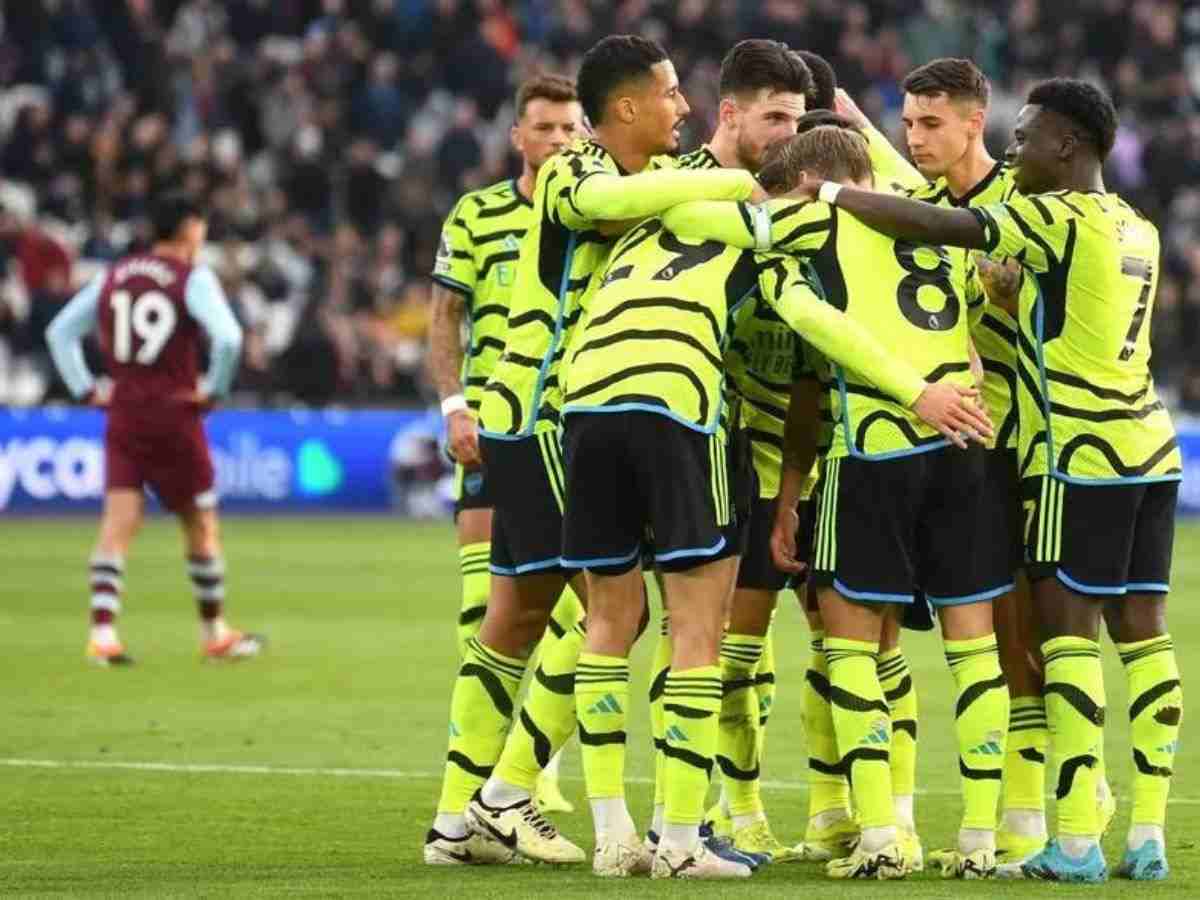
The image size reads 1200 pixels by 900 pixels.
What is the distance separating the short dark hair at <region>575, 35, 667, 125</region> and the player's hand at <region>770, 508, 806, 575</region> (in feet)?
4.13

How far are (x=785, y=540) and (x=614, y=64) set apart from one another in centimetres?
145

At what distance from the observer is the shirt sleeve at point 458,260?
9.48 m

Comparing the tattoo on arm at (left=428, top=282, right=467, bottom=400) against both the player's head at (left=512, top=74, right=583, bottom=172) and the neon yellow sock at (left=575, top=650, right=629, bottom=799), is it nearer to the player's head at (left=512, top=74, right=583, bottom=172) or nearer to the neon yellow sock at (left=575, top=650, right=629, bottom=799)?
the player's head at (left=512, top=74, right=583, bottom=172)

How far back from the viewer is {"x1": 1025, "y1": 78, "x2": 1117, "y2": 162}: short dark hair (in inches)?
284

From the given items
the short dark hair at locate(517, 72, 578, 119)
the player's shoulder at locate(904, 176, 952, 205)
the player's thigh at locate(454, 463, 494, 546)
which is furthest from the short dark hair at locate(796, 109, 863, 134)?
the player's thigh at locate(454, 463, 494, 546)

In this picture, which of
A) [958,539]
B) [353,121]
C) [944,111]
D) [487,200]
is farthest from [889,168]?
[353,121]

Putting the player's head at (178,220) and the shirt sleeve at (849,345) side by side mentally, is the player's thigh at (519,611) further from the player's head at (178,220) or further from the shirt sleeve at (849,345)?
the player's head at (178,220)

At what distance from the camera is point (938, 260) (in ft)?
24.0

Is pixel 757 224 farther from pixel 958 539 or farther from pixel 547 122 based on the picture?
pixel 547 122

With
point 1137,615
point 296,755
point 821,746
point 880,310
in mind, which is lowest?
point 296,755

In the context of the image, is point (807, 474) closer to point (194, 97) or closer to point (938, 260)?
point (938, 260)

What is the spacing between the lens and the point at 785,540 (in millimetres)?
7617

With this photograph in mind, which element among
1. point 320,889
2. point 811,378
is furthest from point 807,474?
point 320,889

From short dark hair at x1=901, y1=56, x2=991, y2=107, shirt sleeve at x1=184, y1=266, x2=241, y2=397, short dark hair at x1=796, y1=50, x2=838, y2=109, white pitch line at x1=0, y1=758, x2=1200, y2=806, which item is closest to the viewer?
short dark hair at x1=901, y1=56, x2=991, y2=107
